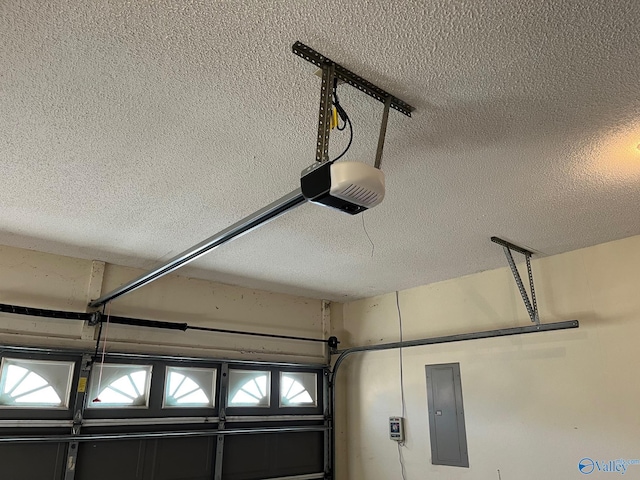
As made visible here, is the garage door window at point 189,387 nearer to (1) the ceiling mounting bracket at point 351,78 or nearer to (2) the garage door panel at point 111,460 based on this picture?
(2) the garage door panel at point 111,460

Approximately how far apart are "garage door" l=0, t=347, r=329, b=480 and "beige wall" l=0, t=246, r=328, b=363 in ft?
0.39

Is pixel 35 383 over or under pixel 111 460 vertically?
over

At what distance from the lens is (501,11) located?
48.0 inches

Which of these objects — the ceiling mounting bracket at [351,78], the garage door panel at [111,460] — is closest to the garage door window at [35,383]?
the garage door panel at [111,460]

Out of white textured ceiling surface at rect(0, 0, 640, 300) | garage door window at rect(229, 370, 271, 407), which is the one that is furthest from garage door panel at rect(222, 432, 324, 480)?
white textured ceiling surface at rect(0, 0, 640, 300)

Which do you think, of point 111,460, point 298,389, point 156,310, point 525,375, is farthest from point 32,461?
point 525,375

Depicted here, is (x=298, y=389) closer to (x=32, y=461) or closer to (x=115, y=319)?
(x=115, y=319)

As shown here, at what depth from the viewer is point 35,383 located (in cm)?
294

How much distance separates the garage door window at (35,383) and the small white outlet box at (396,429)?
2465 mm

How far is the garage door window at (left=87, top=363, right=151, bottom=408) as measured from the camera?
3119 millimetres

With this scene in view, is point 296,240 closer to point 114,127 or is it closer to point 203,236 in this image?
point 203,236

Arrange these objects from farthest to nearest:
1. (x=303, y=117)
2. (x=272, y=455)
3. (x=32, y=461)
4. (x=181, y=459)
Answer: (x=272, y=455) < (x=181, y=459) < (x=32, y=461) < (x=303, y=117)

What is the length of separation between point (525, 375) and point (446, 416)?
2.35 feet

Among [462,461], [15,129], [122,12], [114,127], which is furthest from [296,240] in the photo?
[462,461]
